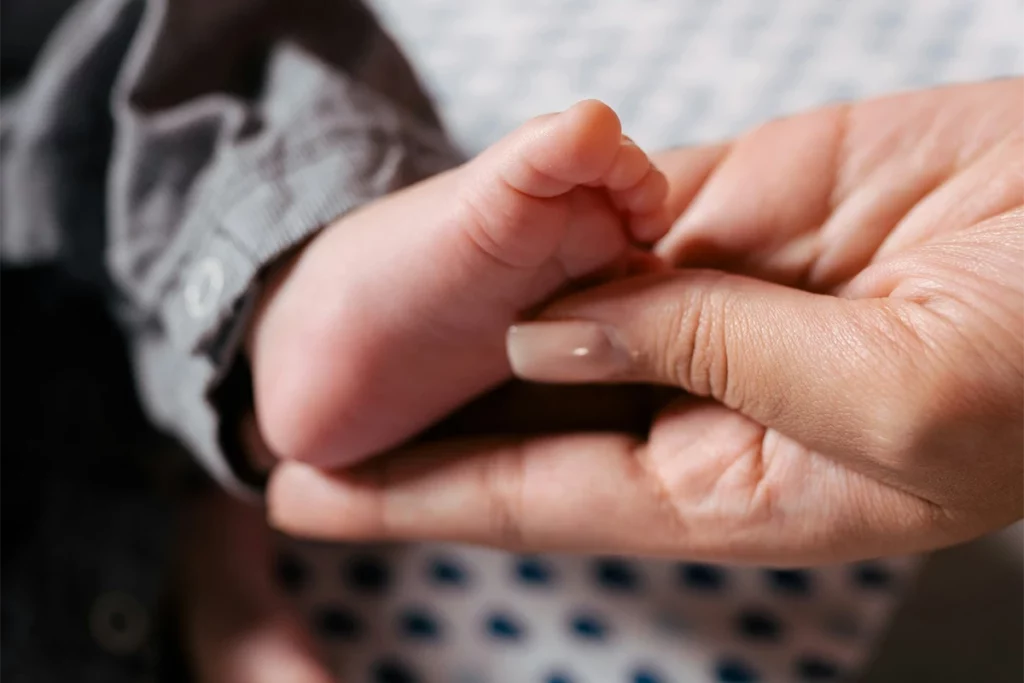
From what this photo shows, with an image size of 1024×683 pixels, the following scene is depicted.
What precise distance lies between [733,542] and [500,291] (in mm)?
175

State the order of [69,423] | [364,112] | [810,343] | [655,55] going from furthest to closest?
[655,55]
[69,423]
[364,112]
[810,343]

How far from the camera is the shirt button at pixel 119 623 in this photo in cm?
63

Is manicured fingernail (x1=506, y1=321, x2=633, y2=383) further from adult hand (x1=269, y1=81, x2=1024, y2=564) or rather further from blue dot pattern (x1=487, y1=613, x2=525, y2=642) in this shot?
blue dot pattern (x1=487, y1=613, x2=525, y2=642)

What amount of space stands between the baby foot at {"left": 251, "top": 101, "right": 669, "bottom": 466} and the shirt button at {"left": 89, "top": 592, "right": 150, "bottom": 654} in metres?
0.23

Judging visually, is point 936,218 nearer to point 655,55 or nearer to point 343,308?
point 343,308

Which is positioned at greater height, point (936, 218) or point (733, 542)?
point (936, 218)

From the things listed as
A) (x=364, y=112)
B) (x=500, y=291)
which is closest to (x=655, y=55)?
(x=364, y=112)

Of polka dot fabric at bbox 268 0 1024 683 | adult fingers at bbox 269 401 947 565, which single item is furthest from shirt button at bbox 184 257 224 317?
polka dot fabric at bbox 268 0 1024 683

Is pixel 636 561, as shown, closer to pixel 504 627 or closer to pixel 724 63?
pixel 504 627

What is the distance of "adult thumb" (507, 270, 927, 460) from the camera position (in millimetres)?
345

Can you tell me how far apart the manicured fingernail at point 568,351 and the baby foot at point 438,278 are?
1cm

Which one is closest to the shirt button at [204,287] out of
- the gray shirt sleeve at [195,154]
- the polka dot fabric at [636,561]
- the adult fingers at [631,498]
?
the gray shirt sleeve at [195,154]

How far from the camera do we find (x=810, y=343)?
37 centimetres

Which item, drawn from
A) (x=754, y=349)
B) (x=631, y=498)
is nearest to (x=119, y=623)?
(x=631, y=498)
